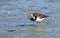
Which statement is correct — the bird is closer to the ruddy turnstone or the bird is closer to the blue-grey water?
the ruddy turnstone

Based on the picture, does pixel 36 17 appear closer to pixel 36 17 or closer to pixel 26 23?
pixel 36 17

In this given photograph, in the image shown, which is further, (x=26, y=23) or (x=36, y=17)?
(x=36, y=17)

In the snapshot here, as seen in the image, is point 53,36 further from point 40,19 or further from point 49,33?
point 40,19

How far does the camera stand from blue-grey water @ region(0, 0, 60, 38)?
9422mm

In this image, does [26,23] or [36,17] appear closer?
[26,23]

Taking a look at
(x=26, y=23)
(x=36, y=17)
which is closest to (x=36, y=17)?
(x=36, y=17)

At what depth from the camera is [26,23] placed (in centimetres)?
1110

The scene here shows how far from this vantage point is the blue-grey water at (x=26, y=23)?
9422mm

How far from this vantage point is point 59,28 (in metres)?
10.0

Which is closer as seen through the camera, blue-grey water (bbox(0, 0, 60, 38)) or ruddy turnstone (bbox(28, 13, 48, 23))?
blue-grey water (bbox(0, 0, 60, 38))

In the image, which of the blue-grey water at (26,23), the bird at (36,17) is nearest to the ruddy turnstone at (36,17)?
the bird at (36,17)

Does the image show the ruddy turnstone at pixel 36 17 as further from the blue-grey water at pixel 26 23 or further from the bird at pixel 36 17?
the blue-grey water at pixel 26 23

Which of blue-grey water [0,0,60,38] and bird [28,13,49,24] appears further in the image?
bird [28,13,49,24]

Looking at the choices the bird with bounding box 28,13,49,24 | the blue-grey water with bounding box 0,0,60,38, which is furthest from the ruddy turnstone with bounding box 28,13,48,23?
the blue-grey water with bounding box 0,0,60,38
